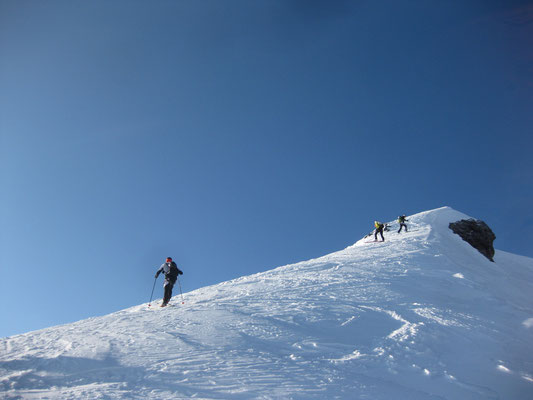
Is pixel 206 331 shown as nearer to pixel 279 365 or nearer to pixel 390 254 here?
pixel 279 365

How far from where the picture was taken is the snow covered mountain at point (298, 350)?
510 centimetres

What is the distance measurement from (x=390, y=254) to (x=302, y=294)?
9.89 meters

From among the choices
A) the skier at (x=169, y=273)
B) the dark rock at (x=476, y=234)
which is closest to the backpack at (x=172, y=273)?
the skier at (x=169, y=273)

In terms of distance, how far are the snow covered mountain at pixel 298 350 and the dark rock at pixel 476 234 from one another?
17582 mm

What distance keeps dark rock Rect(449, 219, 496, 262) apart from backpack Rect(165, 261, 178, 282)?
88.8ft

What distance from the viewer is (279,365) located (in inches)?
228

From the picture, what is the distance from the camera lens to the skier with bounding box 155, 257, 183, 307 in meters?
12.3

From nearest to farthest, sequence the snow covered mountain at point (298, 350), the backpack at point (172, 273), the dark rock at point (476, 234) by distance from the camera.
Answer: the snow covered mountain at point (298, 350)
the backpack at point (172, 273)
the dark rock at point (476, 234)

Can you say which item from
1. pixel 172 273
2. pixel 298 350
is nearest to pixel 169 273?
pixel 172 273

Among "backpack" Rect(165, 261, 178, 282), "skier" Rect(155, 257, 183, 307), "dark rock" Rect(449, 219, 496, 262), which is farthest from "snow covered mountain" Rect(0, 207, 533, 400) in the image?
"dark rock" Rect(449, 219, 496, 262)

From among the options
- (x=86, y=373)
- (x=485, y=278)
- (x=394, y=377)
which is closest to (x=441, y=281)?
(x=485, y=278)

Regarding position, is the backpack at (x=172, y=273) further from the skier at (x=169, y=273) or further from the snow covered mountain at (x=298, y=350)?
the snow covered mountain at (x=298, y=350)

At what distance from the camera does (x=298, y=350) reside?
21.4ft

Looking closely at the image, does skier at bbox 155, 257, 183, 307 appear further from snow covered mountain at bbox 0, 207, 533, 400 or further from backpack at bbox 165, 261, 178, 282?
snow covered mountain at bbox 0, 207, 533, 400
